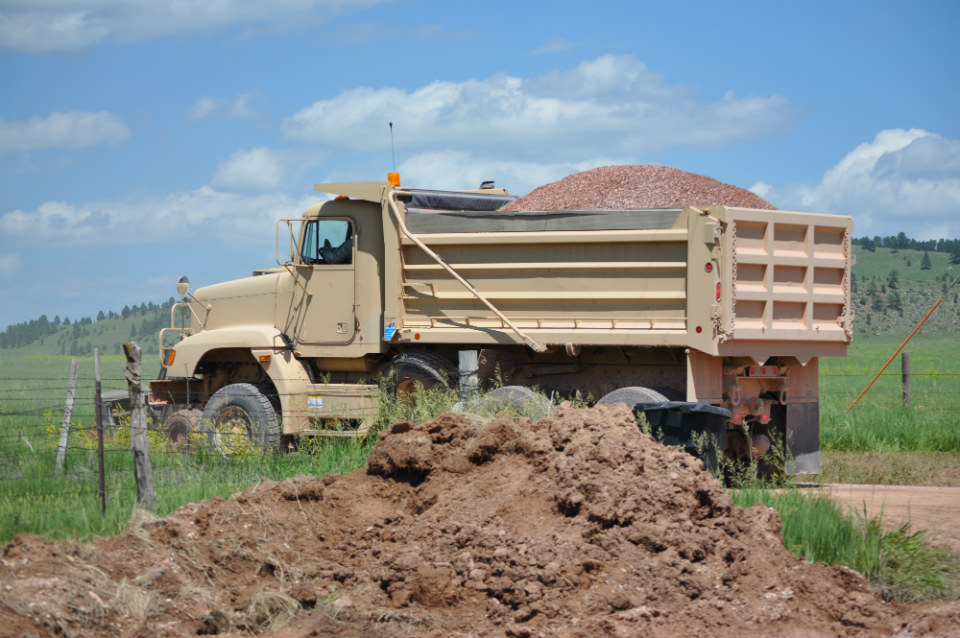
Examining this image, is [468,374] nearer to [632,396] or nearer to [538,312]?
[538,312]

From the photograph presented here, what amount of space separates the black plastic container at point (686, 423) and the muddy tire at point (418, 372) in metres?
2.81

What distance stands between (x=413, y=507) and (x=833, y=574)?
10.1 ft

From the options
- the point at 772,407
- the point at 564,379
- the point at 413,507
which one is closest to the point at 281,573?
the point at 413,507

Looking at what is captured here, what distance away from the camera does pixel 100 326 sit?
11775 centimetres

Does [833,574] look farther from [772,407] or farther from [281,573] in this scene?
[772,407]

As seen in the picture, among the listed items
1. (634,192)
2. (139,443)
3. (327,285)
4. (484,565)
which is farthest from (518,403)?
(484,565)

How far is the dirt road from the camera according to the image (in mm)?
8250

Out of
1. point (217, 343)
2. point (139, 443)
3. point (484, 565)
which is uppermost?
point (217, 343)

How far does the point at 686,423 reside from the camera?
963 centimetres

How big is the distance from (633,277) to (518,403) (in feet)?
5.72

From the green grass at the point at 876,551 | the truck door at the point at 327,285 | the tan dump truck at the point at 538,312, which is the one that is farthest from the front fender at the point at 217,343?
the green grass at the point at 876,551

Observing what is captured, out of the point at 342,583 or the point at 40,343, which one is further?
the point at 40,343

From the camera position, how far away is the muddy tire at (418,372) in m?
11.9

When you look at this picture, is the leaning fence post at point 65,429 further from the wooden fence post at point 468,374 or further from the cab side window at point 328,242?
the wooden fence post at point 468,374
